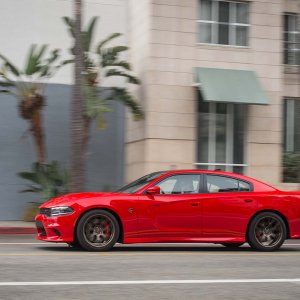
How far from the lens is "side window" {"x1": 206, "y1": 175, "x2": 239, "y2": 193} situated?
37.0ft

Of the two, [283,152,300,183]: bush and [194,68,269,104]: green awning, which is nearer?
[194,68,269,104]: green awning

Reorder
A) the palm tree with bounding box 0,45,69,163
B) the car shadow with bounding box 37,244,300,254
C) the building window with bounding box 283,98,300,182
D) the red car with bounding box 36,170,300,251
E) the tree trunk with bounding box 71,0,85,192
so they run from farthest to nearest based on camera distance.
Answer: the building window with bounding box 283,98,300,182
the palm tree with bounding box 0,45,69,163
the tree trunk with bounding box 71,0,85,192
the car shadow with bounding box 37,244,300,254
the red car with bounding box 36,170,300,251

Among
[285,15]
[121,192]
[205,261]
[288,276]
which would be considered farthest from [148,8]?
[288,276]

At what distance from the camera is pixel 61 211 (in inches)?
413

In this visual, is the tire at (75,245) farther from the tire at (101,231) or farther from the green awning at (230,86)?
the green awning at (230,86)

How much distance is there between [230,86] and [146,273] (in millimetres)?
11275

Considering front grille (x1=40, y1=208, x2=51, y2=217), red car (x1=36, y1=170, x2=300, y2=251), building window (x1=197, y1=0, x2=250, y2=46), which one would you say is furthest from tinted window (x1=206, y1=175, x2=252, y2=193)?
building window (x1=197, y1=0, x2=250, y2=46)

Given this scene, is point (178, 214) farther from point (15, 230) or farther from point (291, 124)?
point (291, 124)

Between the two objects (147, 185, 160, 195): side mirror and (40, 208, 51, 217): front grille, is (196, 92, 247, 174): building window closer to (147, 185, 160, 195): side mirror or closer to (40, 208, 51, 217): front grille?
(147, 185, 160, 195): side mirror

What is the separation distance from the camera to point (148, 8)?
1897cm

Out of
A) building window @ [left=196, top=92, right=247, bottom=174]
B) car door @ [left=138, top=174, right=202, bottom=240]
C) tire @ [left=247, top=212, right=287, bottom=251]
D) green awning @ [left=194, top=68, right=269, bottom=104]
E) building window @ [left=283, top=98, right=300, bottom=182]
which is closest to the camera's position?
car door @ [left=138, top=174, right=202, bottom=240]

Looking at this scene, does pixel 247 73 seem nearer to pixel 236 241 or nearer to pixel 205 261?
pixel 236 241

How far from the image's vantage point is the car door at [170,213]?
10695 mm

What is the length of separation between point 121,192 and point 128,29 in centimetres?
1055
